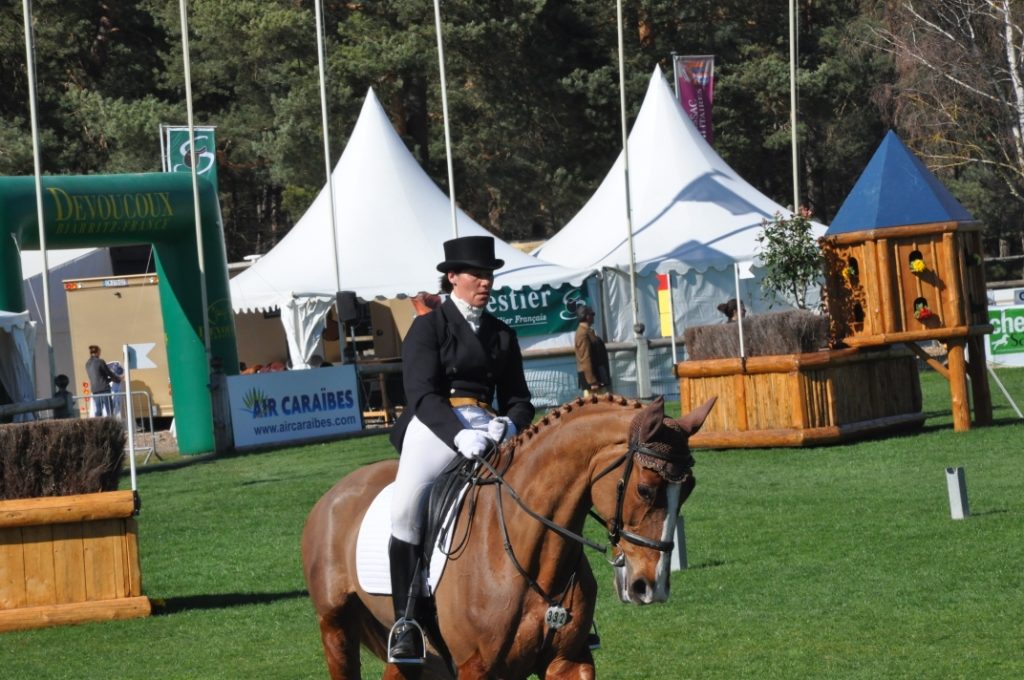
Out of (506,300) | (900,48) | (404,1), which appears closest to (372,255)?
(506,300)

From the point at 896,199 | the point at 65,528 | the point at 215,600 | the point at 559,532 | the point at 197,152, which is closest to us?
the point at 559,532

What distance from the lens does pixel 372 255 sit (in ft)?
101

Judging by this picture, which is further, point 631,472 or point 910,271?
point 910,271

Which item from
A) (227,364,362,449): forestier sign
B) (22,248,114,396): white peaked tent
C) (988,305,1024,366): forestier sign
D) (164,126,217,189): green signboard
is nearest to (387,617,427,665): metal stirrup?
(227,364,362,449): forestier sign

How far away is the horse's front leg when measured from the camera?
6.21 metres

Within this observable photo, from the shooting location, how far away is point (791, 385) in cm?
2014

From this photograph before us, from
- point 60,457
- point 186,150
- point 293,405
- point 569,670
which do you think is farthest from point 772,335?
point 569,670

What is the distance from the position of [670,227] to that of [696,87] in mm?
6032

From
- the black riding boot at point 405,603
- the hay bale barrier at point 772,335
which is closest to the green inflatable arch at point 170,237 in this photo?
the hay bale barrier at point 772,335

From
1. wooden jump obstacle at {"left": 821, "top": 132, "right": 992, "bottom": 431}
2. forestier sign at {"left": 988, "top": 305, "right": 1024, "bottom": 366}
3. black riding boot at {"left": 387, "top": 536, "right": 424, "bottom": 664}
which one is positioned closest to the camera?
black riding boot at {"left": 387, "top": 536, "right": 424, "bottom": 664}

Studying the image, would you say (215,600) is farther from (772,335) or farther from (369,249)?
(369,249)

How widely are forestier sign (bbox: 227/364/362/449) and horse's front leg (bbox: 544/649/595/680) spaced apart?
64.8ft

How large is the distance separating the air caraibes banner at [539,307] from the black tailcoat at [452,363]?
2341cm

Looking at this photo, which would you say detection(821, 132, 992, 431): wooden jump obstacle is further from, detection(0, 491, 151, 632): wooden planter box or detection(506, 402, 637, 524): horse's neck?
detection(506, 402, 637, 524): horse's neck
